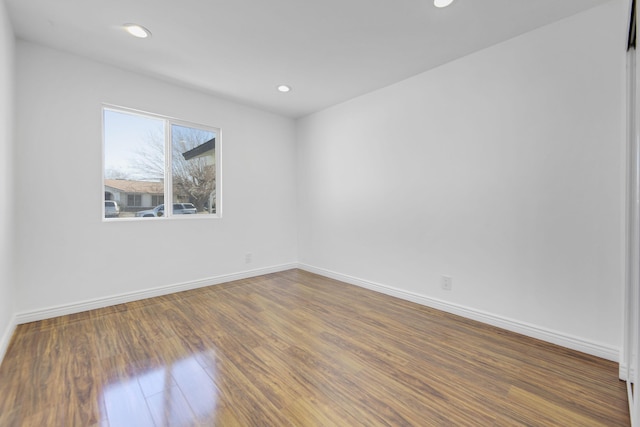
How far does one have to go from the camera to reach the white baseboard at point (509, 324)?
1929mm

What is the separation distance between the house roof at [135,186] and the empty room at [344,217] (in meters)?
0.02

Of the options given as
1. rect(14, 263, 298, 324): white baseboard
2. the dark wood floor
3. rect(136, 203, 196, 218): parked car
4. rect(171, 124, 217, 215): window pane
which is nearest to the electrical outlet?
the dark wood floor

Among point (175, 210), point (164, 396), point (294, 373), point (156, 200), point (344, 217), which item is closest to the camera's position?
point (164, 396)

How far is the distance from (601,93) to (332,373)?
8.71ft

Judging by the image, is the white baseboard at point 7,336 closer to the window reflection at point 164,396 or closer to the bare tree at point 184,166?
the window reflection at point 164,396

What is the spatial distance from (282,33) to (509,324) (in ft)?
10.2

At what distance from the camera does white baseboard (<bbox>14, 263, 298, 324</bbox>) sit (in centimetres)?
247

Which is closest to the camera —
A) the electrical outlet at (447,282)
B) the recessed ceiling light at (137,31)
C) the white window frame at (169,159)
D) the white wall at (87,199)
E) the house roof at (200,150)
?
the recessed ceiling light at (137,31)

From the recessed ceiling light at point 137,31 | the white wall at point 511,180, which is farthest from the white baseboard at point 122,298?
the recessed ceiling light at point 137,31

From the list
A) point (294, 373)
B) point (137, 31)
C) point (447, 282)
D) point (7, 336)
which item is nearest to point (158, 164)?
point (137, 31)

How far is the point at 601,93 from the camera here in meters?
1.91

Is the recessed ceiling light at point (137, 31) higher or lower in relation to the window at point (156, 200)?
higher

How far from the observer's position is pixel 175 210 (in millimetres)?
3424

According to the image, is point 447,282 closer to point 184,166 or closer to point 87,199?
point 184,166
